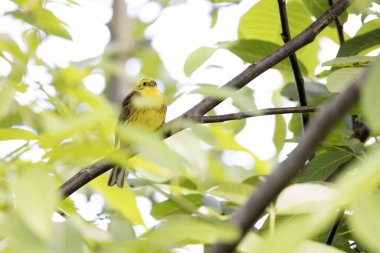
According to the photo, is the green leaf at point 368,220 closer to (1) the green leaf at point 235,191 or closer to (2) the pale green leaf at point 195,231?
(2) the pale green leaf at point 195,231

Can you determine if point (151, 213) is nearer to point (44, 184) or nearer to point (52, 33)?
point (52, 33)

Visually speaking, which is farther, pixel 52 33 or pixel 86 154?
pixel 52 33

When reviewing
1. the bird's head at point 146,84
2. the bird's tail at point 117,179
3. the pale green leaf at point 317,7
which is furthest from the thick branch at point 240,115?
the bird's head at point 146,84

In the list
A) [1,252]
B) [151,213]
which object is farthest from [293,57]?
[1,252]

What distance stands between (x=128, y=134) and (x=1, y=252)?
277 millimetres

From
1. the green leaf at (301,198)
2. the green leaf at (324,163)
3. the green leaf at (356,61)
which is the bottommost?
the green leaf at (301,198)

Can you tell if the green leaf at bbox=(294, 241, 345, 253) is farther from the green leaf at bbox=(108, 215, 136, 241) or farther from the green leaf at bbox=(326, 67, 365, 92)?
the green leaf at bbox=(326, 67, 365, 92)

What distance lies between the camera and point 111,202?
3.56 feet

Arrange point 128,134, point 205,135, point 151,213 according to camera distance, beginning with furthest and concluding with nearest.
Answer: point 151,213 → point 205,135 → point 128,134

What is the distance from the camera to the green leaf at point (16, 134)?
38.1 inches

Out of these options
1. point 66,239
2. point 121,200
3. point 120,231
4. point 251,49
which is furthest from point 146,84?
point 66,239

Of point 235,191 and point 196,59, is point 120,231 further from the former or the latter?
point 196,59

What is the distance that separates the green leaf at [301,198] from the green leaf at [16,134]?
40 centimetres

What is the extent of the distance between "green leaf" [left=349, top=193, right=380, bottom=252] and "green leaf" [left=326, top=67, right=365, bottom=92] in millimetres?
629
